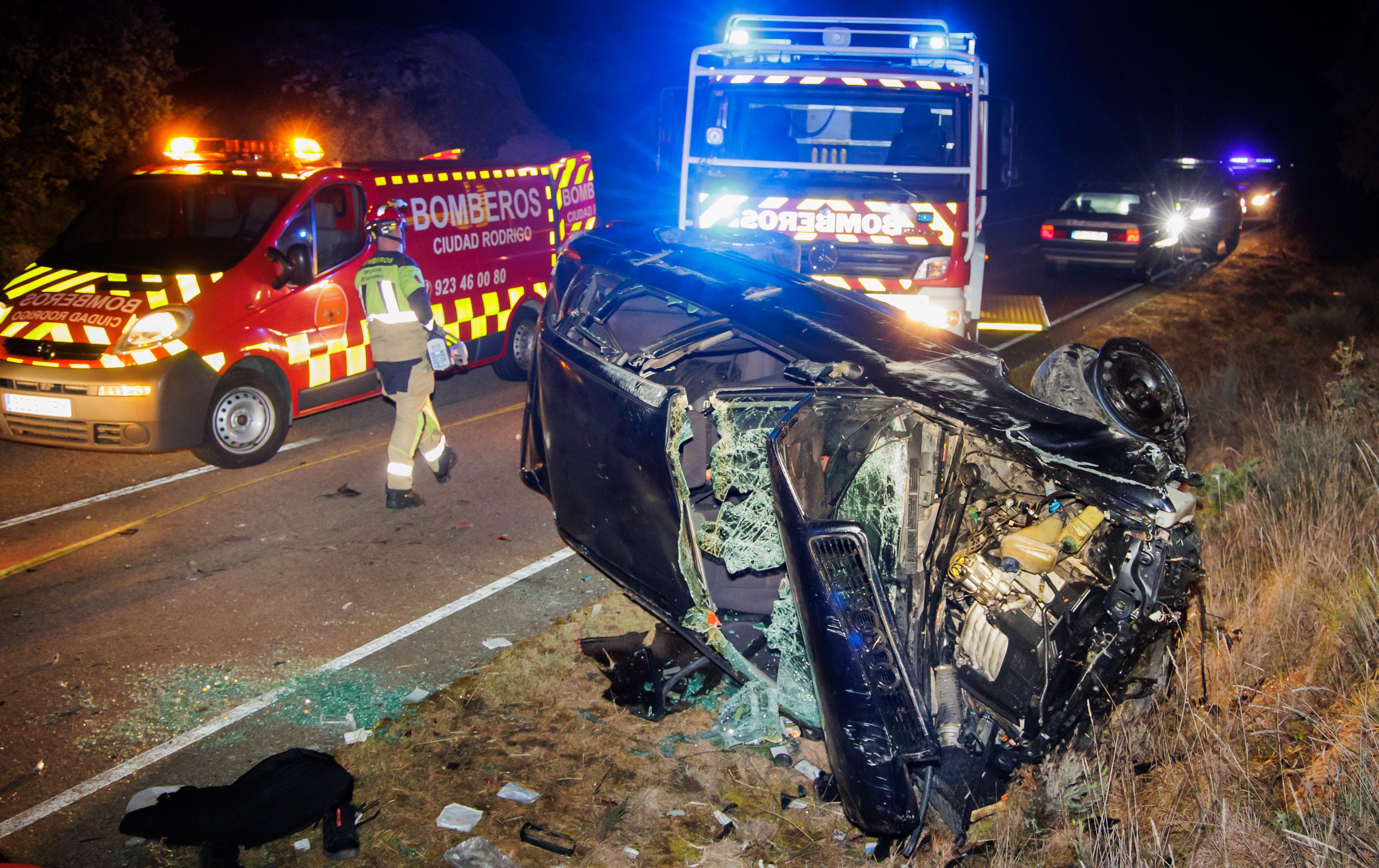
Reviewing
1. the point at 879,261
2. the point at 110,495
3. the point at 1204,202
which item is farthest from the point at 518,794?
the point at 1204,202

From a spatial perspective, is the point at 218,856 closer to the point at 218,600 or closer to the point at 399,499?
the point at 218,600

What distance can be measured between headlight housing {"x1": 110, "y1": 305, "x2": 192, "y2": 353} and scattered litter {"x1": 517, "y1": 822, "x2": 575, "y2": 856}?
14.4ft

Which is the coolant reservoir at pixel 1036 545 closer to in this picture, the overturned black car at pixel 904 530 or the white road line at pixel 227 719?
the overturned black car at pixel 904 530

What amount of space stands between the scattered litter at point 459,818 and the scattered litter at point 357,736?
58 centimetres

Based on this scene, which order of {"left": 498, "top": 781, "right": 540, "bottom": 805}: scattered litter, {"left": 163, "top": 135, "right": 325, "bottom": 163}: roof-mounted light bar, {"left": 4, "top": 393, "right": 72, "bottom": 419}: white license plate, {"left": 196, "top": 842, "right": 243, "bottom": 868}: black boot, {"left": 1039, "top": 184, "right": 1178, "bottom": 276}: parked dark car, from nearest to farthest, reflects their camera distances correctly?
1. {"left": 196, "top": 842, "right": 243, "bottom": 868}: black boot
2. {"left": 498, "top": 781, "right": 540, "bottom": 805}: scattered litter
3. {"left": 4, "top": 393, "right": 72, "bottom": 419}: white license plate
4. {"left": 163, "top": 135, "right": 325, "bottom": 163}: roof-mounted light bar
5. {"left": 1039, "top": 184, "right": 1178, "bottom": 276}: parked dark car

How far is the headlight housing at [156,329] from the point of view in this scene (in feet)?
19.4

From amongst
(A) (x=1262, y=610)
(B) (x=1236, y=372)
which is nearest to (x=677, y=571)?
(A) (x=1262, y=610)

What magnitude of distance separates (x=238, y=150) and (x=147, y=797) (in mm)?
6119

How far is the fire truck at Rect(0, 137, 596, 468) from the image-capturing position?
233 inches

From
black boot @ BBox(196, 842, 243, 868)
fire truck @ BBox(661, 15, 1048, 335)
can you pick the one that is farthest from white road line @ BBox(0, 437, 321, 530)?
fire truck @ BBox(661, 15, 1048, 335)

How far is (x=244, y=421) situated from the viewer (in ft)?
21.4

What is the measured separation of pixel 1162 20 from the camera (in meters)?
51.9

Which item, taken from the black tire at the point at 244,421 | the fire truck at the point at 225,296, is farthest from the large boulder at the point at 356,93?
the black tire at the point at 244,421

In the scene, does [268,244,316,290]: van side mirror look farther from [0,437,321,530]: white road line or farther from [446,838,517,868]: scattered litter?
[446,838,517,868]: scattered litter
